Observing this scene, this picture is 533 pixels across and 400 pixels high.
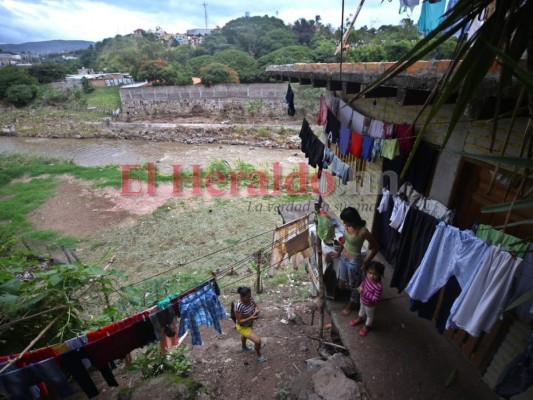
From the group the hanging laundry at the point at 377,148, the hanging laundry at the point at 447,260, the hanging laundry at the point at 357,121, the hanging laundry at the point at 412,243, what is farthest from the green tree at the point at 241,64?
the hanging laundry at the point at 447,260

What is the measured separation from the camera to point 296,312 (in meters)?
5.91

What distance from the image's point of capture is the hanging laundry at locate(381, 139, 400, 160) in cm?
400

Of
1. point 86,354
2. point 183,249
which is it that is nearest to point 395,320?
point 86,354

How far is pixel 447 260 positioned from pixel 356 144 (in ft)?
8.03

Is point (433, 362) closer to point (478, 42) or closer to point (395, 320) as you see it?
point (395, 320)

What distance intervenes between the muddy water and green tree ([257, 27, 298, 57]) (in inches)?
1010

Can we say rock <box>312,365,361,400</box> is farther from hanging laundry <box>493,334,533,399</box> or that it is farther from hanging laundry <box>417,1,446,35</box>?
hanging laundry <box>417,1,446,35</box>

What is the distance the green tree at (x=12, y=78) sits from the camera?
97.5 ft

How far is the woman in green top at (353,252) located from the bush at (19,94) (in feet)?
124

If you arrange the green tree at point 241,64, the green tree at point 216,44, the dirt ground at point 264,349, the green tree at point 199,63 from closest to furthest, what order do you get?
1. the dirt ground at point 264,349
2. the green tree at point 241,64
3. the green tree at point 199,63
4. the green tree at point 216,44

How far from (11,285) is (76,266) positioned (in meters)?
0.58

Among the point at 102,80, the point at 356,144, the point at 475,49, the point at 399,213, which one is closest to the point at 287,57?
the point at 102,80

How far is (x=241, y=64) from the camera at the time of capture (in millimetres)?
33031

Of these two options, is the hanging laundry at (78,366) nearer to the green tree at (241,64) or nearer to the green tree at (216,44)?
the green tree at (241,64)
